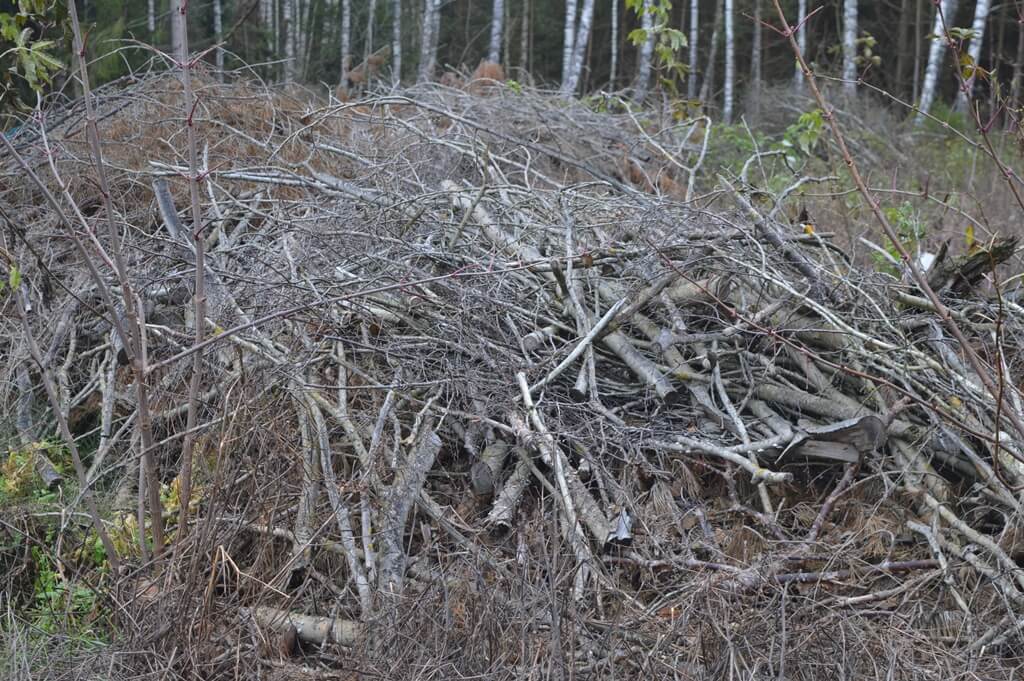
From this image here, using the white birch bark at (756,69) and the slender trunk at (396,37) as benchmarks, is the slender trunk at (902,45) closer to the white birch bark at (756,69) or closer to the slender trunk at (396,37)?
the white birch bark at (756,69)

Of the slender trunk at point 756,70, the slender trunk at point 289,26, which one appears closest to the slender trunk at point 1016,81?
the slender trunk at point 756,70

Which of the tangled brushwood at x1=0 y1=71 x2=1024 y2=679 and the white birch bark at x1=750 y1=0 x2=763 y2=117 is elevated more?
the white birch bark at x1=750 y1=0 x2=763 y2=117

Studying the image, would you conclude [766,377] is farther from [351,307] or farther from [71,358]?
[71,358]

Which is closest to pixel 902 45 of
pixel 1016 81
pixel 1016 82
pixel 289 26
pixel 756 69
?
pixel 756 69

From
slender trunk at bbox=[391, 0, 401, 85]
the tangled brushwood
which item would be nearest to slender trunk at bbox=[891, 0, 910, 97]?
slender trunk at bbox=[391, 0, 401, 85]

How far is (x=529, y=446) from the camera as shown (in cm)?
365

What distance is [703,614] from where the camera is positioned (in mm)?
2883

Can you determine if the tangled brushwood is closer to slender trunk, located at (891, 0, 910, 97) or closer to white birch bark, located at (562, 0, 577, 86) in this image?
white birch bark, located at (562, 0, 577, 86)

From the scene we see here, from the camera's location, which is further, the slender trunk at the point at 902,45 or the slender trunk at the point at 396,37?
the slender trunk at the point at 902,45

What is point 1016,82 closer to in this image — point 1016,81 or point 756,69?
point 1016,81

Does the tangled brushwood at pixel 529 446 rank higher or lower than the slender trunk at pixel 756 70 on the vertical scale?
lower

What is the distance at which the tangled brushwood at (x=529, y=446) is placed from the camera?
2934mm

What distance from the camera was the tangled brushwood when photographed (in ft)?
9.62

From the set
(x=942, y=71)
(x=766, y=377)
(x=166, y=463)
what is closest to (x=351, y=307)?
(x=166, y=463)
